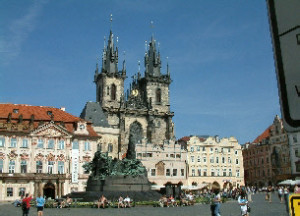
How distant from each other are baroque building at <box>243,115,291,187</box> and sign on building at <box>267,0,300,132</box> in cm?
6277

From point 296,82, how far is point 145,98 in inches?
2754

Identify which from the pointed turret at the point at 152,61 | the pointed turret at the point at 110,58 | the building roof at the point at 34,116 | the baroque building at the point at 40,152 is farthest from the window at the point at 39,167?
the pointed turret at the point at 152,61

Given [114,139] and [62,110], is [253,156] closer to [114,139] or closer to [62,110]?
[114,139]

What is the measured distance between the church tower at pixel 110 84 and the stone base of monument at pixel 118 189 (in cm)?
3647

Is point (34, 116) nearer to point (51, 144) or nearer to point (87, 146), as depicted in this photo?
point (51, 144)

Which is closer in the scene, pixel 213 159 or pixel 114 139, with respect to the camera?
pixel 114 139

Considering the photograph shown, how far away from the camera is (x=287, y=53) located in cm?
122

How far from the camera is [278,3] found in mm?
1236

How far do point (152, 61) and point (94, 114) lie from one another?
2204 centimetres

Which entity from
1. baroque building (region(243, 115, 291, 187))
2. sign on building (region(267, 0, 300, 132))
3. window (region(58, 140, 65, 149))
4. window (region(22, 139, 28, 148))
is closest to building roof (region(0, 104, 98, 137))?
window (region(22, 139, 28, 148))

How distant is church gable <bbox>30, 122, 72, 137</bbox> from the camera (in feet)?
141

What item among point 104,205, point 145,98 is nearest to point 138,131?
point 145,98

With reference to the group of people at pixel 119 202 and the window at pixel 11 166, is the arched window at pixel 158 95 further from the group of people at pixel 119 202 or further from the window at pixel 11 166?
the group of people at pixel 119 202

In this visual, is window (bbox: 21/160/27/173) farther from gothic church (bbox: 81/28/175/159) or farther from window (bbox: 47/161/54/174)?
gothic church (bbox: 81/28/175/159)
